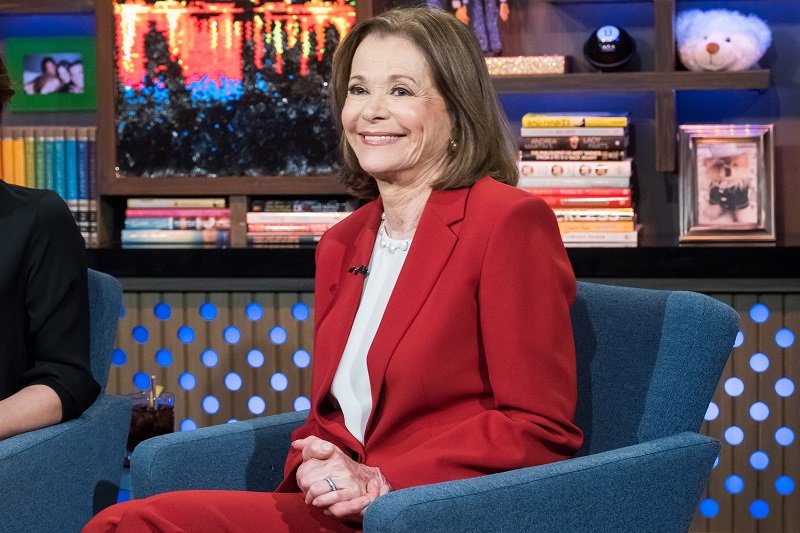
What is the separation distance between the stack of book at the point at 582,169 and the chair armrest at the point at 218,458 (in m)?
1.45

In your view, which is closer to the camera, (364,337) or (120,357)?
(364,337)

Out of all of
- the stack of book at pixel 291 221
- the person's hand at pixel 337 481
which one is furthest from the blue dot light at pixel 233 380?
the person's hand at pixel 337 481

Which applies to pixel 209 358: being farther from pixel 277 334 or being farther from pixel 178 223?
pixel 178 223

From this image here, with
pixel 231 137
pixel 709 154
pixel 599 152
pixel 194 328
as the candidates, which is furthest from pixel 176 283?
pixel 709 154

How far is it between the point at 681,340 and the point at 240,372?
1.80 metres

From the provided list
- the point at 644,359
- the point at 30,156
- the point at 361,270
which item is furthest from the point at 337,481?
the point at 30,156

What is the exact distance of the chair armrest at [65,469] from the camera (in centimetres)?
206

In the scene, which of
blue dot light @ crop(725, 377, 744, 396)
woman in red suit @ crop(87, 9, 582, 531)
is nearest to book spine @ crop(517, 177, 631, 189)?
blue dot light @ crop(725, 377, 744, 396)

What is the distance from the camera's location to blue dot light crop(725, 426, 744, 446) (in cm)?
327

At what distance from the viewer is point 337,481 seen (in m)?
1.73

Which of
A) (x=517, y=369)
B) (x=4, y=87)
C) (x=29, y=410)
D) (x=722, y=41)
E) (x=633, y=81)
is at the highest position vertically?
(x=722, y=41)

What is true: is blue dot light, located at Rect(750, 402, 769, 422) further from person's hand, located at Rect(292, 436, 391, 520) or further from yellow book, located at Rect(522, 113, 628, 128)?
person's hand, located at Rect(292, 436, 391, 520)

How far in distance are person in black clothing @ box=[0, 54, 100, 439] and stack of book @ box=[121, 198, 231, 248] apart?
139 cm

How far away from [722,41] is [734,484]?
49.6 inches
